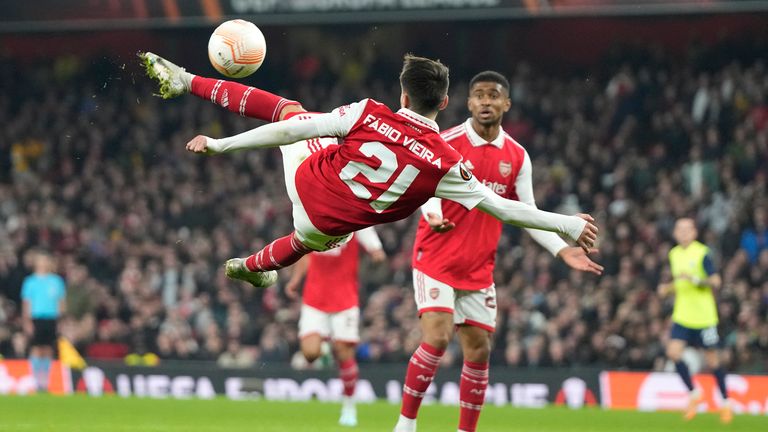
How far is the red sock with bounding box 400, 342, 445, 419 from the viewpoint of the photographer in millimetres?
8234

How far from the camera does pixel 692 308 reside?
13195mm

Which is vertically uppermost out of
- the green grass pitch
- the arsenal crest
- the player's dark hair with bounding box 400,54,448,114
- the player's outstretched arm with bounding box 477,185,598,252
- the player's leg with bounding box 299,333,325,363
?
the player's dark hair with bounding box 400,54,448,114

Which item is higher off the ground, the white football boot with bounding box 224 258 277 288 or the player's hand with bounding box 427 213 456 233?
the player's hand with bounding box 427 213 456 233

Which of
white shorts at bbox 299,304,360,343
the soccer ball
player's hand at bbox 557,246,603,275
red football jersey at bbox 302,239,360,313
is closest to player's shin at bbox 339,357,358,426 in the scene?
white shorts at bbox 299,304,360,343

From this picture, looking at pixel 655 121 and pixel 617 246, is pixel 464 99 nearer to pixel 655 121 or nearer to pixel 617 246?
pixel 655 121

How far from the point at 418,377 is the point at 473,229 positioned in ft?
3.76

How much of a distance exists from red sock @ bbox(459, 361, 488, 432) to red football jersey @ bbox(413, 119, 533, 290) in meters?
0.57

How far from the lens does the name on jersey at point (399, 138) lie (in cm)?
730

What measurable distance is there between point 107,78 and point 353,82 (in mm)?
5449

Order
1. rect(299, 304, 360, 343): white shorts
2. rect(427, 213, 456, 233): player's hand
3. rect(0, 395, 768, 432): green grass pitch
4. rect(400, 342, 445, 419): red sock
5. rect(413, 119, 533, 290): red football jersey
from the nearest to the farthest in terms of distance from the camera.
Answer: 1. rect(427, 213, 456, 233): player's hand
2. rect(400, 342, 445, 419): red sock
3. rect(413, 119, 533, 290): red football jersey
4. rect(0, 395, 768, 432): green grass pitch
5. rect(299, 304, 360, 343): white shorts

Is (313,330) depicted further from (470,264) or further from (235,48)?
(235,48)

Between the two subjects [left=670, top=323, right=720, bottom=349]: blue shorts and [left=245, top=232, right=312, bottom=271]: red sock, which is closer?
[left=245, top=232, right=312, bottom=271]: red sock

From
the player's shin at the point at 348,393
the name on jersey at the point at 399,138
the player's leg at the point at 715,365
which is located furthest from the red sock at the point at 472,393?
the player's leg at the point at 715,365

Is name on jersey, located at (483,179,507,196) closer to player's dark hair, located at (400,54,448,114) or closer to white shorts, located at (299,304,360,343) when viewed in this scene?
player's dark hair, located at (400,54,448,114)
